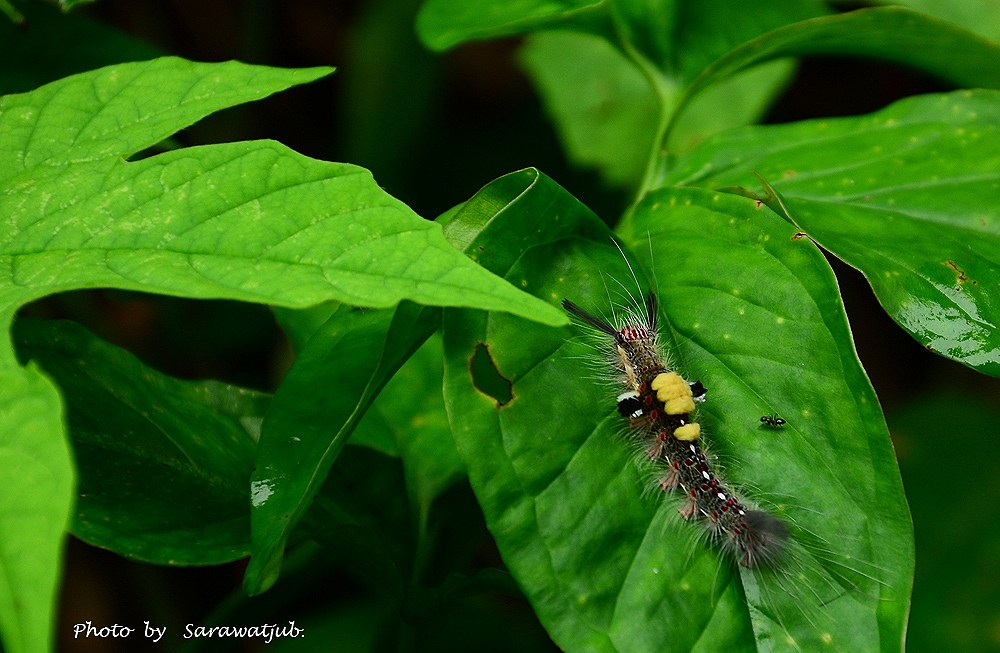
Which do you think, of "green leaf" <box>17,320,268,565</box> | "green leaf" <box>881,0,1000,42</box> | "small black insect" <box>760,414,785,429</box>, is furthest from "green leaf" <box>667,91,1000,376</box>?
"green leaf" <box>17,320,268,565</box>

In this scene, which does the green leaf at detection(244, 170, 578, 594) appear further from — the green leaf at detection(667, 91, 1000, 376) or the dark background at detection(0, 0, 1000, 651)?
the dark background at detection(0, 0, 1000, 651)

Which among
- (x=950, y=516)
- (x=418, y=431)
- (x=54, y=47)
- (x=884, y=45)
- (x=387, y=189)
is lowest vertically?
(x=950, y=516)

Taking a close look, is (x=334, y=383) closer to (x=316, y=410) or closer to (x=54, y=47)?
(x=316, y=410)

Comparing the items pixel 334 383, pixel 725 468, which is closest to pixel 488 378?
pixel 334 383

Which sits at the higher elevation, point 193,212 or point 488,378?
point 193,212

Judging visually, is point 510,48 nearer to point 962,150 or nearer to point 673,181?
point 673,181
